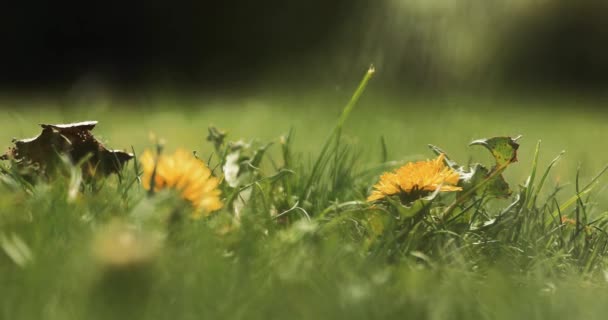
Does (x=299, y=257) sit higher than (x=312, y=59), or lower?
lower

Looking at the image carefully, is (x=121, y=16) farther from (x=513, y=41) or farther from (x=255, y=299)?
(x=255, y=299)

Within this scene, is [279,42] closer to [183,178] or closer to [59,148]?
[59,148]

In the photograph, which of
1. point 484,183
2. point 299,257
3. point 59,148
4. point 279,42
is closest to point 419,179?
point 484,183

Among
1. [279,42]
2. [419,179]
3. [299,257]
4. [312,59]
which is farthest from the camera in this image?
[279,42]

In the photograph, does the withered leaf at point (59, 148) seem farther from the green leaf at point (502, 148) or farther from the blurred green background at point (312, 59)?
the blurred green background at point (312, 59)

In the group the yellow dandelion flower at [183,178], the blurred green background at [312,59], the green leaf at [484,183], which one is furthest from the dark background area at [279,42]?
the yellow dandelion flower at [183,178]

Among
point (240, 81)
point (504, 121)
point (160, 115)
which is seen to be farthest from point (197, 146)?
point (240, 81)

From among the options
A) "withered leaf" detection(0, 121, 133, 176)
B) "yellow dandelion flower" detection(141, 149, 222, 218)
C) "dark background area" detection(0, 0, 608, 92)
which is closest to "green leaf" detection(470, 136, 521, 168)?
"yellow dandelion flower" detection(141, 149, 222, 218)
